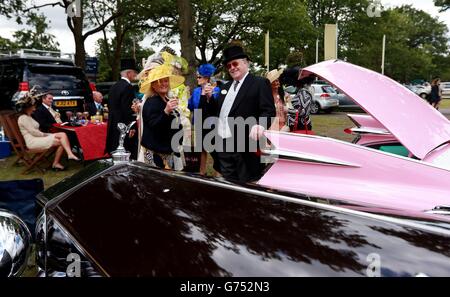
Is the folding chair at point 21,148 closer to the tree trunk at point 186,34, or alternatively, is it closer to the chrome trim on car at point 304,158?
the tree trunk at point 186,34

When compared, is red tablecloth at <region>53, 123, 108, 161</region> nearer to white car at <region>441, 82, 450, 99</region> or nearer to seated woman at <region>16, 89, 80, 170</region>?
seated woman at <region>16, 89, 80, 170</region>

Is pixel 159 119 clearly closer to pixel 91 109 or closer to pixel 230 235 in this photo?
pixel 230 235

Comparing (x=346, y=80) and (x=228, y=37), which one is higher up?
(x=228, y=37)

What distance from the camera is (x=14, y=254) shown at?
1587 mm

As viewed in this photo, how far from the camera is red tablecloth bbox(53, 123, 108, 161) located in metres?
6.92

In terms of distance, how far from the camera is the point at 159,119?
148 inches

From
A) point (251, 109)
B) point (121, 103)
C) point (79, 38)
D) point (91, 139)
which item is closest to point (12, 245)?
point (251, 109)

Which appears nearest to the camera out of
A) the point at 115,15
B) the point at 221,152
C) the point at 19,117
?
the point at 221,152

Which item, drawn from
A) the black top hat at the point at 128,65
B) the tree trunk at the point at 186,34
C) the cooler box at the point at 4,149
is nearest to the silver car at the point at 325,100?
the tree trunk at the point at 186,34

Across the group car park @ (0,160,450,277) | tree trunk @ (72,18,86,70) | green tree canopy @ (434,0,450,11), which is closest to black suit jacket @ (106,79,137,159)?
car park @ (0,160,450,277)

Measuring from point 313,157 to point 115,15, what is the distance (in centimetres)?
2052

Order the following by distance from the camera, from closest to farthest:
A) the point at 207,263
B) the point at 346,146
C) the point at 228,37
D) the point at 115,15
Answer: the point at 207,263 → the point at 346,146 → the point at 115,15 → the point at 228,37

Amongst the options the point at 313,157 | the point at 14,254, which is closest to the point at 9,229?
the point at 14,254
